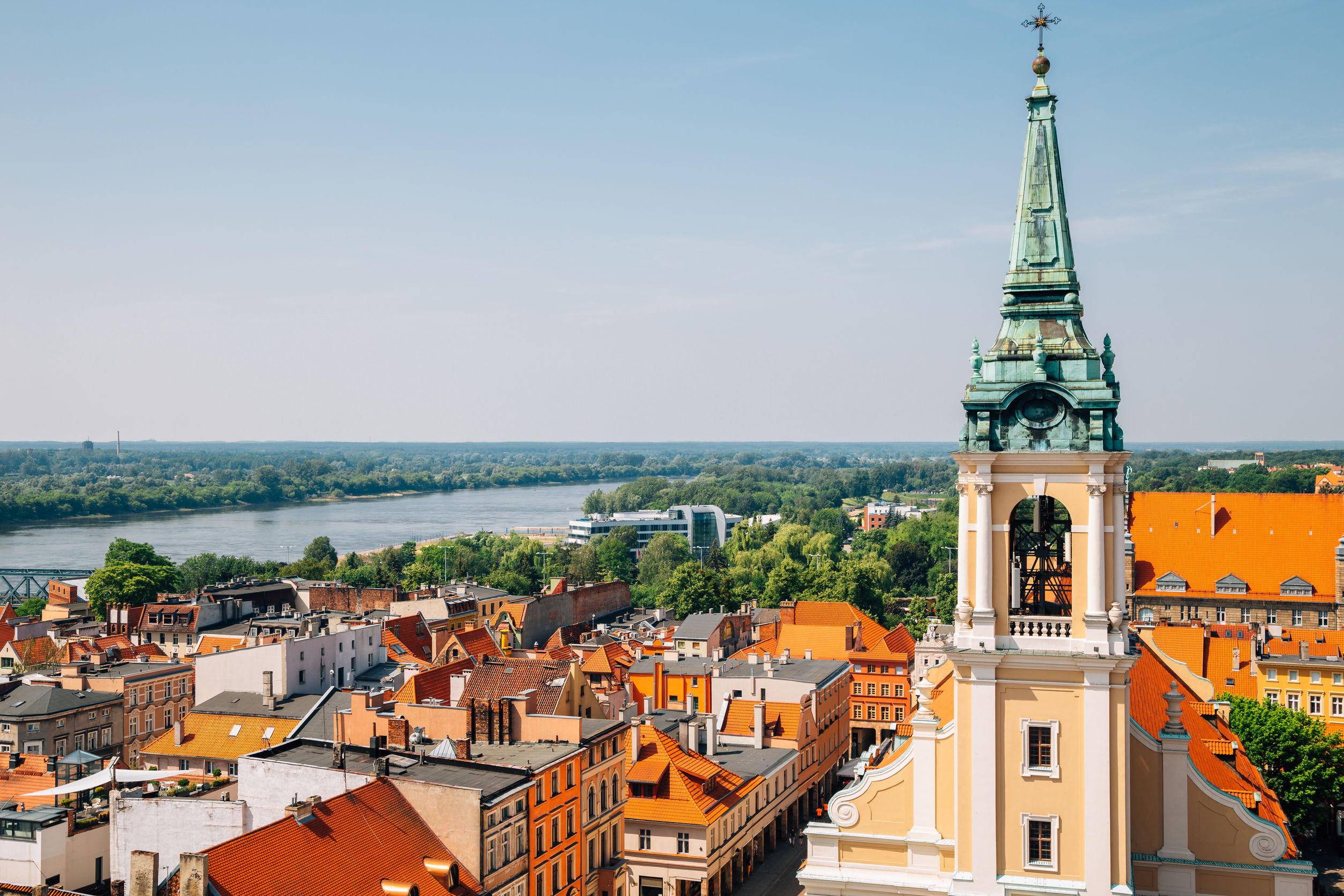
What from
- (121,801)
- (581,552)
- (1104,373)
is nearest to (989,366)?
(1104,373)

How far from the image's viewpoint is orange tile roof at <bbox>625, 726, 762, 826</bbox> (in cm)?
5253

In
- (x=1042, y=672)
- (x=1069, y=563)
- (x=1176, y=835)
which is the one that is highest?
(x=1069, y=563)

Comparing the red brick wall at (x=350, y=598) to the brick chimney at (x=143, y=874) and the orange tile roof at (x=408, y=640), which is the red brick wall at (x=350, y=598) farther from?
the brick chimney at (x=143, y=874)

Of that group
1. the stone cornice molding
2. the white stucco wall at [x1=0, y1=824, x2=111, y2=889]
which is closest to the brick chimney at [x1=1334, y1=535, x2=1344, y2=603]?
the stone cornice molding

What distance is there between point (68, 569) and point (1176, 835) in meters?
172

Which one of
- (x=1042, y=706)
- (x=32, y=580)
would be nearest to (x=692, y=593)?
(x=1042, y=706)

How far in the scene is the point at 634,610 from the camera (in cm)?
13662

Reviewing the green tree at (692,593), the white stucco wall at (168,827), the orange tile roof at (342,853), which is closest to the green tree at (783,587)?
the green tree at (692,593)

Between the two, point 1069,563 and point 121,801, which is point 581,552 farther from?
point 1069,563

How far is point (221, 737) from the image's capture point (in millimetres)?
61719

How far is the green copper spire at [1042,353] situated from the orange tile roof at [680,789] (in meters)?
29.1

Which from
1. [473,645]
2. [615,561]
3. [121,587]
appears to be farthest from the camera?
[615,561]

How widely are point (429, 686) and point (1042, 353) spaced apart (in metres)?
42.4

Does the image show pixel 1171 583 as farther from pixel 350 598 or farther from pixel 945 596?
pixel 350 598
